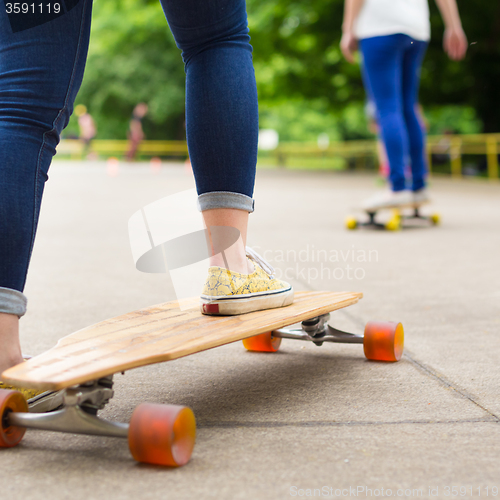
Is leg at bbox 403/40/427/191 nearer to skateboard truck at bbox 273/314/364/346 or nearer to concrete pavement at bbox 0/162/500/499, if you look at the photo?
concrete pavement at bbox 0/162/500/499

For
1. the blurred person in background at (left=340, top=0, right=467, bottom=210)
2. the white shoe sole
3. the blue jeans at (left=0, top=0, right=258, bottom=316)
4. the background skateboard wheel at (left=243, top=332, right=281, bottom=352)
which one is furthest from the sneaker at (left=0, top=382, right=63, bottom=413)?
the blurred person in background at (left=340, top=0, right=467, bottom=210)

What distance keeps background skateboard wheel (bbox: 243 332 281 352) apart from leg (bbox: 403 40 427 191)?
351 centimetres

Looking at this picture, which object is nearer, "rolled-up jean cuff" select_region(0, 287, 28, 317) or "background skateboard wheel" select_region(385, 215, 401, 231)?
"rolled-up jean cuff" select_region(0, 287, 28, 317)

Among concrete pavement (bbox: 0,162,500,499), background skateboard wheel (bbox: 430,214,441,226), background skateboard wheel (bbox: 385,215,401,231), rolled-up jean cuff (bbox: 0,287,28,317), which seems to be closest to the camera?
concrete pavement (bbox: 0,162,500,499)

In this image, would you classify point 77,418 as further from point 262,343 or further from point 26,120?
point 262,343

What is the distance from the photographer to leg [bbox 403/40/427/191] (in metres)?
5.17

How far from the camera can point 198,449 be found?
131 cm

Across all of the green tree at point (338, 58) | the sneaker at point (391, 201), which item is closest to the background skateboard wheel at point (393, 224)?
the sneaker at point (391, 201)

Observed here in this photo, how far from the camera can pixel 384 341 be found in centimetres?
193

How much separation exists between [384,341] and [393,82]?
3352 mm

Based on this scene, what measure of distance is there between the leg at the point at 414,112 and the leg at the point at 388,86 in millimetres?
199

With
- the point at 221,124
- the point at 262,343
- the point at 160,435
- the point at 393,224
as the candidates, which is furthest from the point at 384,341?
the point at 393,224

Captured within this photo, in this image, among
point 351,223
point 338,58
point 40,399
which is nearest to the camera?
point 40,399

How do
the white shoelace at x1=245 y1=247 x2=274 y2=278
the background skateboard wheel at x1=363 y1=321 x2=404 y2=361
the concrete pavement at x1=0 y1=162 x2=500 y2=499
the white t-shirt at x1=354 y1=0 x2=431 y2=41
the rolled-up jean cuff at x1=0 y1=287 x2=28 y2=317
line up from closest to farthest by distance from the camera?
the concrete pavement at x1=0 y1=162 x2=500 y2=499 → the rolled-up jean cuff at x1=0 y1=287 x2=28 y2=317 → the white shoelace at x1=245 y1=247 x2=274 y2=278 → the background skateboard wheel at x1=363 y1=321 x2=404 y2=361 → the white t-shirt at x1=354 y1=0 x2=431 y2=41
